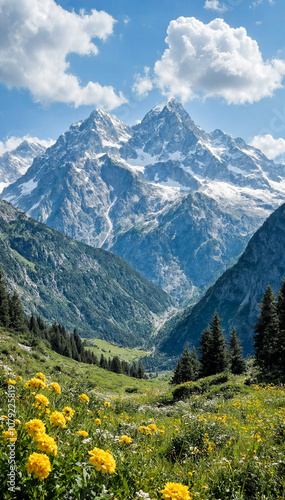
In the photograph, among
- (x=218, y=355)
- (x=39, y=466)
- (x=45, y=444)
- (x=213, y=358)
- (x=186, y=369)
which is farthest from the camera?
(x=213, y=358)

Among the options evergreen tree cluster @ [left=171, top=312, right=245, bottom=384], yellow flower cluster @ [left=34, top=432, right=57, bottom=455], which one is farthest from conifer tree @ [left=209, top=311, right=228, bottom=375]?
yellow flower cluster @ [left=34, top=432, right=57, bottom=455]

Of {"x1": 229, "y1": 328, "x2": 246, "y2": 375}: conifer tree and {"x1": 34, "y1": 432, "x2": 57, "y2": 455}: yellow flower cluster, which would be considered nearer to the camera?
{"x1": 34, "y1": 432, "x2": 57, "y2": 455}: yellow flower cluster

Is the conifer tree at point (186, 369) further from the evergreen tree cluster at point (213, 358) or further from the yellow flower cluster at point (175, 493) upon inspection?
the yellow flower cluster at point (175, 493)

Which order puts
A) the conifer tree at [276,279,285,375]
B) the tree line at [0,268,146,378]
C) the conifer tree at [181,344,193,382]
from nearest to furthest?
the conifer tree at [276,279,285,375], the conifer tree at [181,344,193,382], the tree line at [0,268,146,378]

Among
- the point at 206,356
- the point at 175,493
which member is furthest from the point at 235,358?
the point at 175,493

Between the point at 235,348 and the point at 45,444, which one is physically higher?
the point at 235,348

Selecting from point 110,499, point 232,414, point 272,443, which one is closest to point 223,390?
point 232,414

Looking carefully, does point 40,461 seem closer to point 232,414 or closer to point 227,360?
point 232,414

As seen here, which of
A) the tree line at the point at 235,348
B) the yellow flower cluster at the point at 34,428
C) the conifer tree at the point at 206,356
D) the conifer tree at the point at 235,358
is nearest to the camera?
the yellow flower cluster at the point at 34,428

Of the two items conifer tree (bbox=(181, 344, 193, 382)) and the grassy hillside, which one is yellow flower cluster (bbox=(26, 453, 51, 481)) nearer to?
the grassy hillside

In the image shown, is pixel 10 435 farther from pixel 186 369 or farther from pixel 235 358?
pixel 235 358

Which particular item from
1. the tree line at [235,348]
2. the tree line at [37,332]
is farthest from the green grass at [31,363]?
the tree line at [235,348]

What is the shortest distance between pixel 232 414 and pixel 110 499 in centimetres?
1079

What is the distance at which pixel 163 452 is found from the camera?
7770mm
